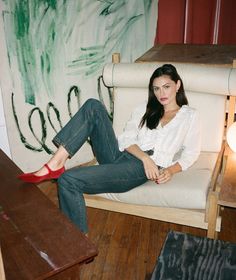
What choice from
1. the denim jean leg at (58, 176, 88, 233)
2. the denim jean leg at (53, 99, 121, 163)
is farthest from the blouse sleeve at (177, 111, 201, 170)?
the denim jean leg at (58, 176, 88, 233)

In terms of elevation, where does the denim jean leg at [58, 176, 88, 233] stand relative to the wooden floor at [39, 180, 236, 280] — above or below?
above

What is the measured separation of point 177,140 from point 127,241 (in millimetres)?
685

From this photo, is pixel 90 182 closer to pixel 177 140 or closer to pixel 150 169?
pixel 150 169

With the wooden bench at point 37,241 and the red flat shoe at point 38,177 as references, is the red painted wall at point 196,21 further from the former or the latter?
the wooden bench at point 37,241

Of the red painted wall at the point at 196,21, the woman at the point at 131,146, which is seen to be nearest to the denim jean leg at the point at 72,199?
the woman at the point at 131,146

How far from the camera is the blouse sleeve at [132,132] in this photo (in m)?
2.08

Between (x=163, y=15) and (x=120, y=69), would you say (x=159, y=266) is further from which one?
(x=163, y=15)

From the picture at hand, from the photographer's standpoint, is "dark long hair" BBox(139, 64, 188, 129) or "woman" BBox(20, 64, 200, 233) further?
"dark long hair" BBox(139, 64, 188, 129)

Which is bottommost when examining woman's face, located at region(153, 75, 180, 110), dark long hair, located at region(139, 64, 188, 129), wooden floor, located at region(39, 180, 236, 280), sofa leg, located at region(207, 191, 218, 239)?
wooden floor, located at region(39, 180, 236, 280)

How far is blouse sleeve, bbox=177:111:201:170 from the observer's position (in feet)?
6.33

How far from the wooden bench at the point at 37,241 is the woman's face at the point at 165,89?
0.93 metres

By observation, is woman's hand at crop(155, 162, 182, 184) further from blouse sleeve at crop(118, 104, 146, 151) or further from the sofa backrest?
the sofa backrest

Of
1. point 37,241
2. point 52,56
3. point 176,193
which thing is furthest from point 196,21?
point 37,241

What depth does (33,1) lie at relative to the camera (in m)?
2.24
